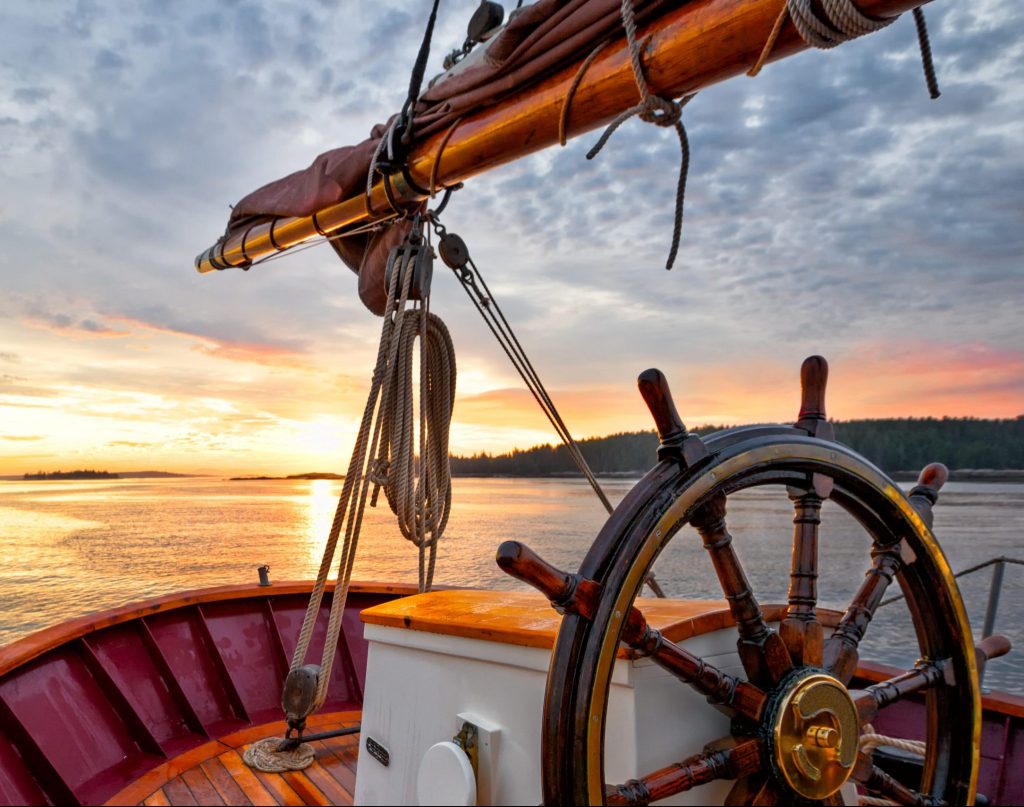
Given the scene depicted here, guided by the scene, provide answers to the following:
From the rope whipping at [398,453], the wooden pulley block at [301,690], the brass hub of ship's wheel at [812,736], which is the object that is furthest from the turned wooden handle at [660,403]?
the wooden pulley block at [301,690]

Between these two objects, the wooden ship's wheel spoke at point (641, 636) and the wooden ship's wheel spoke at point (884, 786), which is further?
the wooden ship's wheel spoke at point (884, 786)

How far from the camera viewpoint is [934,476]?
71.4 inches

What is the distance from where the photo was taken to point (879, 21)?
60.7 inches

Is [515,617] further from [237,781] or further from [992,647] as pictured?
[237,781]

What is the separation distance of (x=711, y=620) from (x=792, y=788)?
305 millimetres

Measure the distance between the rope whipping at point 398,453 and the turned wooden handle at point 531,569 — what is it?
4.43 feet

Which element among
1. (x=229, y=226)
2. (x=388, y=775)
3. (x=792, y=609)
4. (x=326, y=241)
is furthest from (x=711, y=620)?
(x=229, y=226)

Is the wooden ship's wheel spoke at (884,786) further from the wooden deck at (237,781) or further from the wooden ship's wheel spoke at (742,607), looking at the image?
the wooden deck at (237,781)

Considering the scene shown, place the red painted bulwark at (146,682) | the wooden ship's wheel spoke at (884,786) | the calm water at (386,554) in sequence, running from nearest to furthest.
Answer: the wooden ship's wheel spoke at (884,786), the red painted bulwark at (146,682), the calm water at (386,554)

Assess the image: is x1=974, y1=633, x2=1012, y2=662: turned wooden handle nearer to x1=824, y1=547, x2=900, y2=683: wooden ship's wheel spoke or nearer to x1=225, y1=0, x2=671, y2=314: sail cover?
x1=824, y1=547, x2=900, y2=683: wooden ship's wheel spoke

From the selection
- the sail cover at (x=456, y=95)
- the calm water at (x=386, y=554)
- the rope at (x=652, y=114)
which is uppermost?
the sail cover at (x=456, y=95)

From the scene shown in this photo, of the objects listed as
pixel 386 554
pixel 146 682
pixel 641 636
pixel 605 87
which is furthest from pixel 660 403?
pixel 386 554

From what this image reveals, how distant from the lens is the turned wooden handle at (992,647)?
1785mm

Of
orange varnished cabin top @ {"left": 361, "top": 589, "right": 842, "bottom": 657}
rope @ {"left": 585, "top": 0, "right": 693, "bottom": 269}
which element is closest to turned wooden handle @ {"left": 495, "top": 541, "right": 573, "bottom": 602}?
orange varnished cabin top @ {"left": 361, "top": 589, "right": 842, "bottom": 657}
